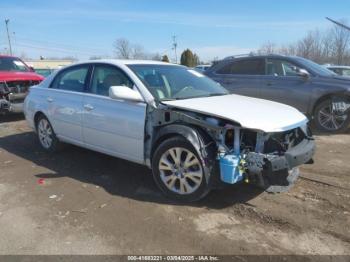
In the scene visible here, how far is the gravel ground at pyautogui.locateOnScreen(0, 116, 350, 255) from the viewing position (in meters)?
3.44

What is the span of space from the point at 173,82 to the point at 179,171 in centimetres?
141

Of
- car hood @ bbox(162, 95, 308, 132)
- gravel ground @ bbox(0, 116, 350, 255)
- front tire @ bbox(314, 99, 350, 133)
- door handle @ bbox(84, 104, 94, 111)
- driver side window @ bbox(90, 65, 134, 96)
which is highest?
driver side window @ bbox(90, 65, 134, 96)

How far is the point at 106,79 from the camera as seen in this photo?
17.4ft

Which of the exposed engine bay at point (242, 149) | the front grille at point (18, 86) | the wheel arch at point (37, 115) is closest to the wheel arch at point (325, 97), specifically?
the exposed engine bay at point (242, 149)

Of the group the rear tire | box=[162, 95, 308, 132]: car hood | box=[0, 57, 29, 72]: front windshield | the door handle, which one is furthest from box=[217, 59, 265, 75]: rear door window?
box=[0, 57, 29, 72]: front windshield

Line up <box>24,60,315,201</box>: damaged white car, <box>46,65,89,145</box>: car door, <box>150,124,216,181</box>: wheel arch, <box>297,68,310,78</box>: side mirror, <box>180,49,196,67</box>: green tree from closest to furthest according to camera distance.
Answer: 1. <box>24,60,315,201</box>: damaged white car
2. <box>150,124,216,181</box>: wheel arch
3. <box>46,65,89,145</box>: car door
4. <box>297,68,310,78</box>: side mirror
5. <box>180,49,196,67</box>: green tree

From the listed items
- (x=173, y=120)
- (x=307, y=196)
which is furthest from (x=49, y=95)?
(x=307, y=196)

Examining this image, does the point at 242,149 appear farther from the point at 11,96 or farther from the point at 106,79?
the point at 11,96

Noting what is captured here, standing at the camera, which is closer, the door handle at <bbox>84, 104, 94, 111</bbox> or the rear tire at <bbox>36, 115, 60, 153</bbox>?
the door handle at <bbox>84, 104, 94, 111</bbox>

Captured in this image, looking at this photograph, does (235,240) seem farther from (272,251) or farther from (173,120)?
(173,120)

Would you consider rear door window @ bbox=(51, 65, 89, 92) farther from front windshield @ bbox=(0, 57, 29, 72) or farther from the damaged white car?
front windshield @ bbox=(0, 57, 29, 72)

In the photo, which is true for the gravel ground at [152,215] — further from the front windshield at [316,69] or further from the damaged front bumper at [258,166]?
the front windshield at [316,69]

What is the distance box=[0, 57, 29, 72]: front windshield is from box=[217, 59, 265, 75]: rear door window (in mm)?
6287

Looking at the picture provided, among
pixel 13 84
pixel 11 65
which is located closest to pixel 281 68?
pixel 13 84
